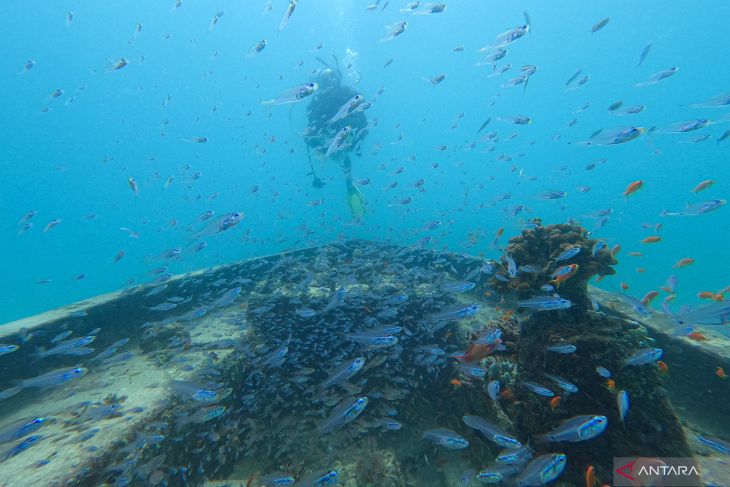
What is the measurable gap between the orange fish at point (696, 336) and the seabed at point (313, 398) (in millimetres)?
158

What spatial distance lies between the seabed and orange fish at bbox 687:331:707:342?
0.52ft

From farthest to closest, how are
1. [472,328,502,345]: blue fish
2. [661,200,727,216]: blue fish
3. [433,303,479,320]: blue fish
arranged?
[661,200,727,216]: blue fish < [433,303,479,320]: blue fish < [472,328,502,345]: blue fish

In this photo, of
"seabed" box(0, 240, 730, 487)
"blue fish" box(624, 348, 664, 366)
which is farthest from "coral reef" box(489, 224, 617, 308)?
"blue fish" box(624, 348, 664, 366)

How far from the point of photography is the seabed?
161 inches

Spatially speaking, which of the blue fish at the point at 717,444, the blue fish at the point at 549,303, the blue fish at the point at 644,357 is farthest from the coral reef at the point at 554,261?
the blue fish at the point at 717,444

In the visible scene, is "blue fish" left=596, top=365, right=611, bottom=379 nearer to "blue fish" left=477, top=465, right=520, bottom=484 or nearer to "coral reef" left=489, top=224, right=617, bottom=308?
"coral reef" left=489, top=224, right=617, bottom=308

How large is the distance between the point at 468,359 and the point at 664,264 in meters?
56.2

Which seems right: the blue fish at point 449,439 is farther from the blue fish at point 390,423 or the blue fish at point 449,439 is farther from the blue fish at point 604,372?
the blue fish at point 604,372

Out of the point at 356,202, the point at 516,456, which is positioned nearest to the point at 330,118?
the point at 356,202

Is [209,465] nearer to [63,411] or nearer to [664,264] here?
[63,411]

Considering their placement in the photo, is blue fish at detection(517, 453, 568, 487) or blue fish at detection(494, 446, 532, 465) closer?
blue fish at detection(517, 453, 568, 487)

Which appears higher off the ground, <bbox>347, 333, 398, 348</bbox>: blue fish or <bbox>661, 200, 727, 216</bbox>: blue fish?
Result: <bbox>661, 200, 727, 216</bbox>: blue fish

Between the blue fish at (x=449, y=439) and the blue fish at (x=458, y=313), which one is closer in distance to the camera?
the blue fish at (x=449, y=439)

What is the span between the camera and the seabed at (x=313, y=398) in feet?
13.4
